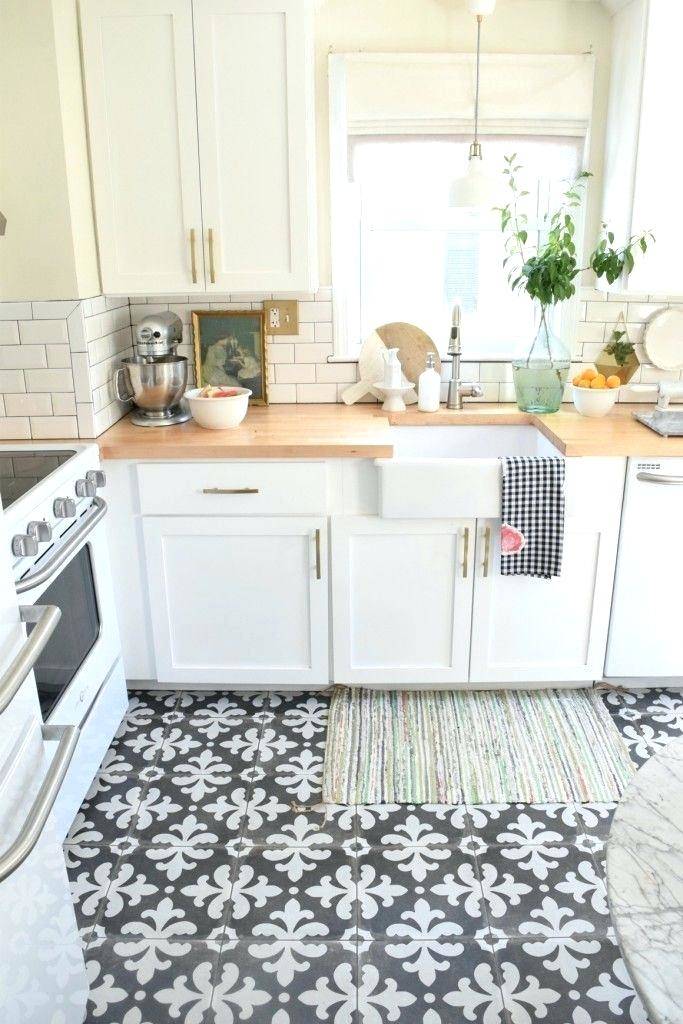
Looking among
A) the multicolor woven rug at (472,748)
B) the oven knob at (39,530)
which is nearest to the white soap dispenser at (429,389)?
the multicolor woven rug at (472,748)

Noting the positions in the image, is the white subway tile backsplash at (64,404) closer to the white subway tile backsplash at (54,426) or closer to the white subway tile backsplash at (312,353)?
the white subway tile backsplash at (54,426)

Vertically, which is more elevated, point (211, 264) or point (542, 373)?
point (211, 264)

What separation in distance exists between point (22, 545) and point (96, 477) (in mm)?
610

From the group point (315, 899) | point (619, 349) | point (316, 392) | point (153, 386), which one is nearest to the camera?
point (315, 899)

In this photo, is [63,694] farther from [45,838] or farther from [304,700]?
[304,700]

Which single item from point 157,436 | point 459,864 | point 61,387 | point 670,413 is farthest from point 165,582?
point 670,413

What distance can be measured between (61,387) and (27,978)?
1.77m

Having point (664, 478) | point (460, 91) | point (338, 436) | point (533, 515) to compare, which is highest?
point (460, 91)

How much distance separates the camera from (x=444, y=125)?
120 inches

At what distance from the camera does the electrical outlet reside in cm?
321

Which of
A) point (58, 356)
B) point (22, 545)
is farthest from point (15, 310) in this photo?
point (22, 545)

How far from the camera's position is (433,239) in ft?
10.7

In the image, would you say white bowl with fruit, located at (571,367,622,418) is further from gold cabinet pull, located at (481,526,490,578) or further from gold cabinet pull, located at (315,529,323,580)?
gold cabinet pull, located at (315,529,323,580)

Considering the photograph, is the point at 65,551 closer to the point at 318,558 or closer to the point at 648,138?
the point at 318,558
